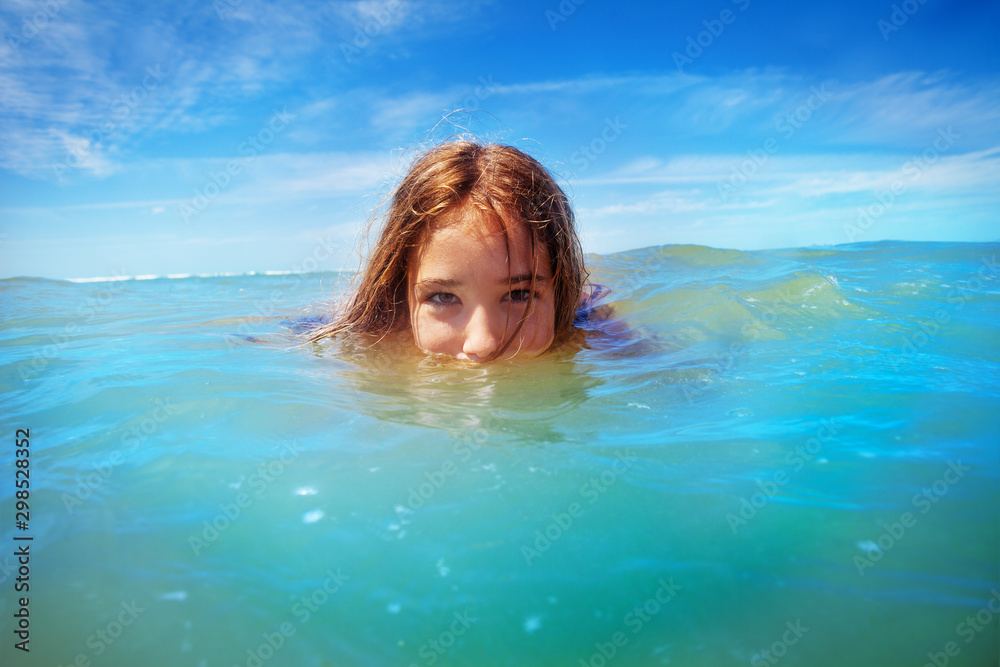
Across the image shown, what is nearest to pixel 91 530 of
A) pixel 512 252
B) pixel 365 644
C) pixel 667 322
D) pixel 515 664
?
pixel 365 644

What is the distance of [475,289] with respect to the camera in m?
3.03

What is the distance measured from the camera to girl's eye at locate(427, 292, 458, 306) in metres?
3.17

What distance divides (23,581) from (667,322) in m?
4.24

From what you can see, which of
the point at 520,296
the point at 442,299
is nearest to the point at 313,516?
the point at 442,299

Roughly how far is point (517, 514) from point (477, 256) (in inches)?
71.0

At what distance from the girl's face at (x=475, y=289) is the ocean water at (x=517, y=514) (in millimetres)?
213

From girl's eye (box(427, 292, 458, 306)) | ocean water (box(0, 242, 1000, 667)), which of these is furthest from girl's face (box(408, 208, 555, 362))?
ocean water (box(0, 242, 1000, 667))

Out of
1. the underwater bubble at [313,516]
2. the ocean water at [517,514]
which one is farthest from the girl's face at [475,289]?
the underwater bubble at [313,516]

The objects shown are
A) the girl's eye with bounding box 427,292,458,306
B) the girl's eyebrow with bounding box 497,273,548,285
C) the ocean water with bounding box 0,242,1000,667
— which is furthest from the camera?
the girl's eye with bounding box 427,292,458,306

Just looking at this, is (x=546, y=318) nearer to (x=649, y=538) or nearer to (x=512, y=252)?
(x=512, y=252)

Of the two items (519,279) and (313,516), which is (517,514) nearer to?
(313,516)

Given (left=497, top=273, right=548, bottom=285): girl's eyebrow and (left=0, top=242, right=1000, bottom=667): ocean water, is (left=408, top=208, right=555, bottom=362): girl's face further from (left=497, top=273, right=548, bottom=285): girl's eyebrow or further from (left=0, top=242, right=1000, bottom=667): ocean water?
(left=0, top=242, right=1000, bottom=667): ocean water

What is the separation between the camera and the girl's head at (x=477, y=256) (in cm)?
307

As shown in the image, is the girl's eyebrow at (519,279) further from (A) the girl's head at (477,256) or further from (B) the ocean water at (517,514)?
(B) the ocean water at (517,514)
